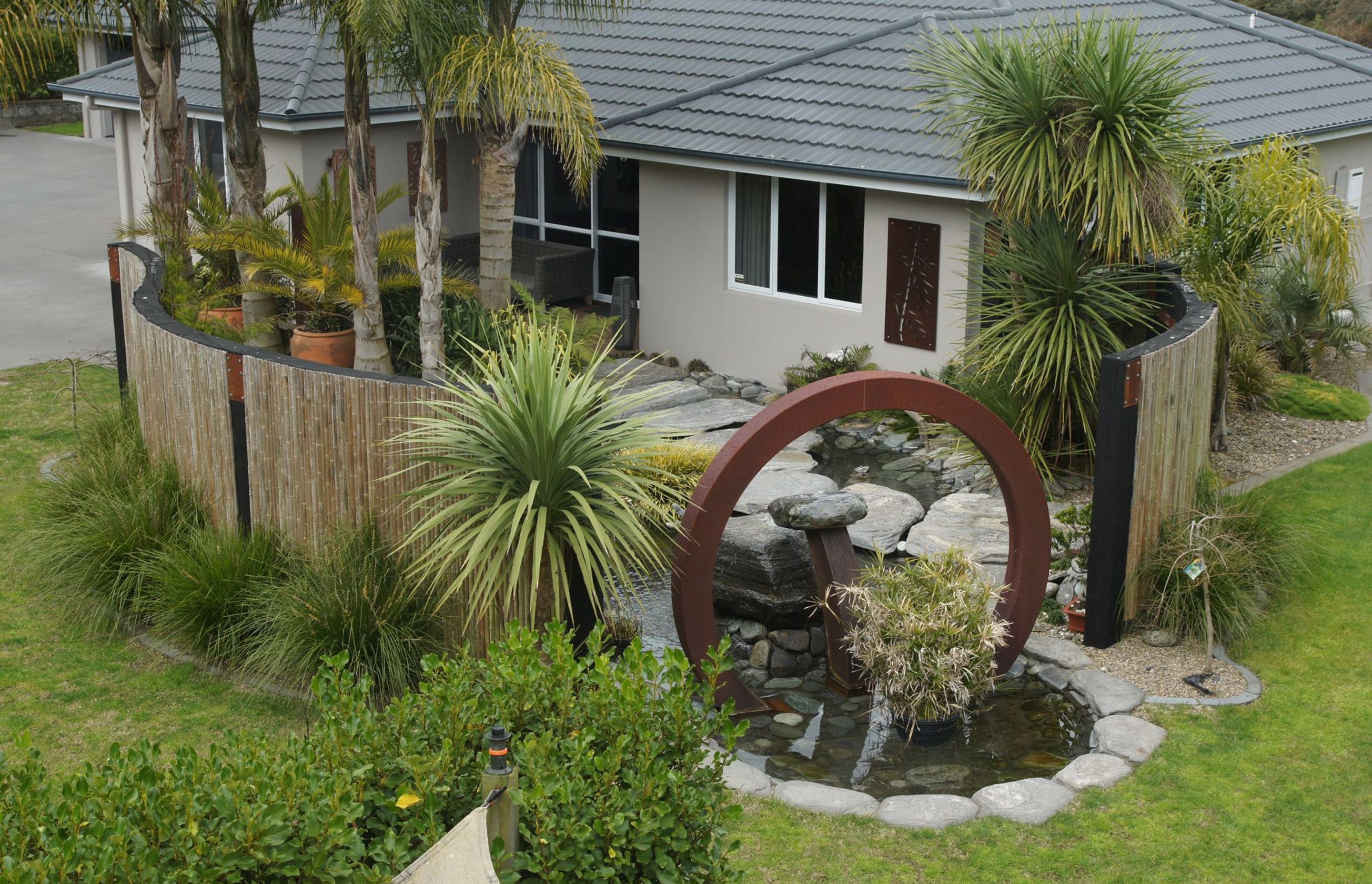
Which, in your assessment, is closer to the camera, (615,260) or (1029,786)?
(1029,786)

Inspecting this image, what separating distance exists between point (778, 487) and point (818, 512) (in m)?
3.31

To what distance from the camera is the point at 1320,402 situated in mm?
13562

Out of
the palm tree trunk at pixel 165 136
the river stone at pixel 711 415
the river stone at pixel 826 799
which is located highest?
the palm tree trunk at pixel 165 136

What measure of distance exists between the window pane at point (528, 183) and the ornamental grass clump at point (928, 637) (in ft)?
39.2

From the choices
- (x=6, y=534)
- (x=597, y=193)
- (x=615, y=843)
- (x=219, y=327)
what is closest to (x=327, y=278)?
(x=219, y=327)

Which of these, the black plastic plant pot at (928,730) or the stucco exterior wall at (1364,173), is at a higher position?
the stucco exterior wall at (1364,173)

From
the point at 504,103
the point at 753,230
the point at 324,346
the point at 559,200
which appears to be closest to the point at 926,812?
the point at 504,103

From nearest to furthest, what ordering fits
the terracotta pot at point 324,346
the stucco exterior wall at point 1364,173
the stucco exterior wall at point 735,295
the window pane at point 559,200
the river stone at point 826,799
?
the river stone at point 826,799, the terracotta pot at point 324,346, the stucco exterior wall at point 735,295, the stucco exterior wall at point 1364,173, the window pane at point 559,200

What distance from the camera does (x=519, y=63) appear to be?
→ 37.9 feet

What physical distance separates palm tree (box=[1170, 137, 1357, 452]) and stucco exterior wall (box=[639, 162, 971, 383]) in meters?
2.34

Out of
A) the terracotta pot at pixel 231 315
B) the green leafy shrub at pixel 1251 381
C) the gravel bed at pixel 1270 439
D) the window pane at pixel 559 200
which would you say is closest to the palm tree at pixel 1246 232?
the gravel bed at pixel 1270 439

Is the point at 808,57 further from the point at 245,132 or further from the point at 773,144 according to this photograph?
the point at 245,132

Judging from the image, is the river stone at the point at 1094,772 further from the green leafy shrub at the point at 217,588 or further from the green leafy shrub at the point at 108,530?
the green leafy shrub at the point at 108,530

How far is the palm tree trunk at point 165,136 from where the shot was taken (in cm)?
1309
